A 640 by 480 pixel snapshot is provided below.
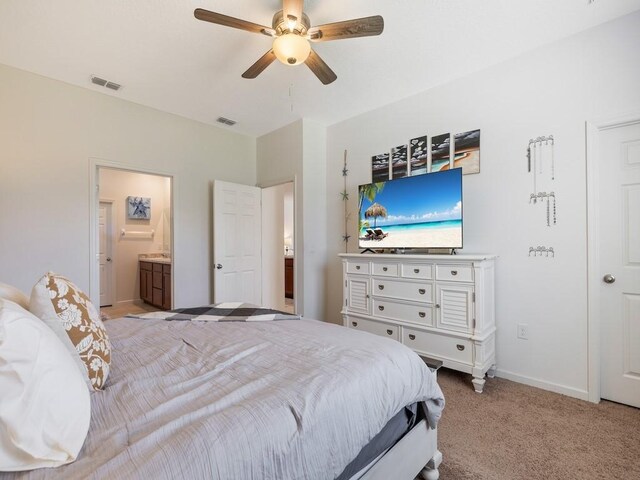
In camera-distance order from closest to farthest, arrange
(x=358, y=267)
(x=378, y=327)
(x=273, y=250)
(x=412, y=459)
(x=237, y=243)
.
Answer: (x=412, y=459), (x=378, y=327), (x=358, y=267), (x=237, y=243), (x=273, y=250)

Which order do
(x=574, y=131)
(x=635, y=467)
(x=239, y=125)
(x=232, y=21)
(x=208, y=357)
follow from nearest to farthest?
(x=208, y=357) → (x=635, y=467) → (x=232, y=21) → (x=574, y=131) → (x=239, y=125)

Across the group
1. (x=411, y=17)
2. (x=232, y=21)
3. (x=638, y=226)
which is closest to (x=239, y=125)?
(x=232, y=21)

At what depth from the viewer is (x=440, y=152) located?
2992 mm

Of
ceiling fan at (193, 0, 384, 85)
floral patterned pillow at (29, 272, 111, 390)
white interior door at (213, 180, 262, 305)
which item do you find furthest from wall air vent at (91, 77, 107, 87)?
floral patterned pillow at (29, 272, 111, 390)

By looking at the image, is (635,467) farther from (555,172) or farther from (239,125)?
(239,125)

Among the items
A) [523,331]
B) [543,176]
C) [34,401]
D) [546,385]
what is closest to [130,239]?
[34,401]

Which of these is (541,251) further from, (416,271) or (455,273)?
(416,271)

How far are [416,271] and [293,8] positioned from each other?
6.97 feet

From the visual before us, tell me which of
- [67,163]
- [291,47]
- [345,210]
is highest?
[291,47]

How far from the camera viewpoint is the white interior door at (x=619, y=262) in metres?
2.14

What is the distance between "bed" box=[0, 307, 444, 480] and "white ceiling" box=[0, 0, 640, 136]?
213 centimetres

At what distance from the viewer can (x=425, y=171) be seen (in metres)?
3.09

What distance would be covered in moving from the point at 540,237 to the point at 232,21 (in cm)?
271

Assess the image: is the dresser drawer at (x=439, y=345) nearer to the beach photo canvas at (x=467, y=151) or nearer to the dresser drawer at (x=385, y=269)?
the dresser drawer at (x=385, y=269)
